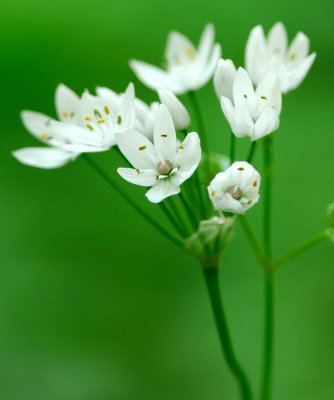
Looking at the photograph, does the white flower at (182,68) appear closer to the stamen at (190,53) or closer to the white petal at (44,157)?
the stamen at (190,53)

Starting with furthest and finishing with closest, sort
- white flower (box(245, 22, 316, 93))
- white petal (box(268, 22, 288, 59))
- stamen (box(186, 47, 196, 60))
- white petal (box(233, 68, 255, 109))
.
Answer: stamen (box(186, 47, 196, 60)) < white petal (box(268, 22, 288, 59)) < white flower (box(245, 22, 316, 93)) < white petal (box(233, 68, 255, 109))

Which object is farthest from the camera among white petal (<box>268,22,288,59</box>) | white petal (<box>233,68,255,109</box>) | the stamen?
the stamen

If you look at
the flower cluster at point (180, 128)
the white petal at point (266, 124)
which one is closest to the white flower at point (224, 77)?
the flower cluster at point (180, 128)

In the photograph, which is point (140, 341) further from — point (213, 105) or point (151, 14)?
point (151, 14)

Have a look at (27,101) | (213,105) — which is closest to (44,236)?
(27,101)

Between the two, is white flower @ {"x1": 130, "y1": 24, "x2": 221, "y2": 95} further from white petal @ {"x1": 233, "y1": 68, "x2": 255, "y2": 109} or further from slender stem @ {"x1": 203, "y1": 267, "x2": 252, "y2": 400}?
slender stem @ {"x1": 203, "y1": 267, "x2": 252, "y2": 400}

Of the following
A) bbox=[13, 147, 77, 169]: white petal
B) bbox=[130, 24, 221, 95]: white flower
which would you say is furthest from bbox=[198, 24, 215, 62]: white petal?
bbox=[13, 147, 77, 169]: white petal

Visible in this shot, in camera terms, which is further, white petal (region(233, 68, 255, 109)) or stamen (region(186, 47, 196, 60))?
stamen (region(186, 47, 196, 60))

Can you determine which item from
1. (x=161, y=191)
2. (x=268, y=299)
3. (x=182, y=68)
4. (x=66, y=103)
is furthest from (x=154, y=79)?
(x=268, y=299)
